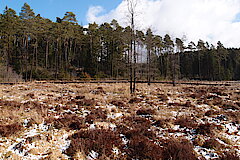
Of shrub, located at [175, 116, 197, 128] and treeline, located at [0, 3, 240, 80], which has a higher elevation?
treeline, located at [0, 3, 240, 80]

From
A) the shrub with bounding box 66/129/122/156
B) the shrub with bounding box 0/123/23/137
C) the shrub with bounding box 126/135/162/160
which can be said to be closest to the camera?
the shrub with bounding box 126/135/162/160

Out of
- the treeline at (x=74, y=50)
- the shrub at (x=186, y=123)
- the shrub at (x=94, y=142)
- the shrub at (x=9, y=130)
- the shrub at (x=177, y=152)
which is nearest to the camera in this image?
the shrub at (x=177, y=152)

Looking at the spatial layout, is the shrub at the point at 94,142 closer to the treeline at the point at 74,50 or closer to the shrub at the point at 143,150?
the shrub at the point at 143,150

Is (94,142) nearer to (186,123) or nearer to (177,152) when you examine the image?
(177,152)

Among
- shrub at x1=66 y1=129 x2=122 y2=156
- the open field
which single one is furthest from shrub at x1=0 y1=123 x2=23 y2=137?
shrub at x1=66 y1=129 x2=122 y2=156

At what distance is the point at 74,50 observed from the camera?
46.7m

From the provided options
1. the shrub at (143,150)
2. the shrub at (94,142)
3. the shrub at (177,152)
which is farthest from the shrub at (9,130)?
the shrub at (177,152)

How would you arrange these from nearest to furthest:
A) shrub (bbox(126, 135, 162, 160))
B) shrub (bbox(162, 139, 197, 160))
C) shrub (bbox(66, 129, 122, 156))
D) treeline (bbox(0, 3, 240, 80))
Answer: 1. shrub (bbox(162, 139, 197, 160))
2. shrub (bbox(126, 135, 162, 160))
3. shrub (bbox(66, 129, 122, 156))
4. treeline (bbox(0, 3, 240, 80))

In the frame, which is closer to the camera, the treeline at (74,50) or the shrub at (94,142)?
the shrub at (94,142)

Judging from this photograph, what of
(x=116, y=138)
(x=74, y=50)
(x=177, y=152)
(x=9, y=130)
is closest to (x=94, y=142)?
A: (x=116, y=138)

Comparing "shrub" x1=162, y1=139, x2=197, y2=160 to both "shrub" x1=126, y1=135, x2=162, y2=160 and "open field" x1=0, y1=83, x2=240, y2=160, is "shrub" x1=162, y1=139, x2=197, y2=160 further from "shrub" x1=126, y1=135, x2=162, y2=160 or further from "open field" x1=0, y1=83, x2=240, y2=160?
"shrub" x1=126, y1=135, x2=162, y2=160

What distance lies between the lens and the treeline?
31.8m

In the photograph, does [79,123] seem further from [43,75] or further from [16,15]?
[16,15]

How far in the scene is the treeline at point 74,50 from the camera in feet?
104
